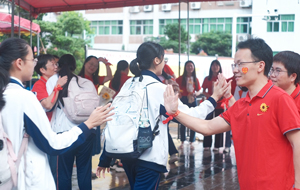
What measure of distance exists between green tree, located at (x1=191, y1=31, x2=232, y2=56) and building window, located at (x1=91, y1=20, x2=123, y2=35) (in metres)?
11.5

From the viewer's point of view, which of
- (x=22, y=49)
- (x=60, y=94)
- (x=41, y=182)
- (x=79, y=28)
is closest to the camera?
(x=41, y=182)

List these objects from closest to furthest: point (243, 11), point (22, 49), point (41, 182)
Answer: point (41, 182)
point (22, 49)
point (243, 11)

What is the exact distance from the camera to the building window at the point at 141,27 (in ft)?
139

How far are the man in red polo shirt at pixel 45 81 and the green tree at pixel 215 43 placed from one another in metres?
31.6

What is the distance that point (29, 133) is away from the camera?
2.26 m

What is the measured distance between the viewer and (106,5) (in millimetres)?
7805

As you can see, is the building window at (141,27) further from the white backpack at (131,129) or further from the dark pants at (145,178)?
the dark pants at (145,178)

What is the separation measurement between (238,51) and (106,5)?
5695mm

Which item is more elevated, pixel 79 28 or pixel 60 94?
pixel 79 28

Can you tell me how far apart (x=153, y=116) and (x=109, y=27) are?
139 feet

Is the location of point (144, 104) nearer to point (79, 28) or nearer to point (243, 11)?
point (79, 28)

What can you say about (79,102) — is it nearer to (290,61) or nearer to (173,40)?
(290,61)

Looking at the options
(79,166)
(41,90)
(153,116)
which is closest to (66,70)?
(41,90)

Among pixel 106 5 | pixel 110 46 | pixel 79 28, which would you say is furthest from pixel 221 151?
pixel 110 46
